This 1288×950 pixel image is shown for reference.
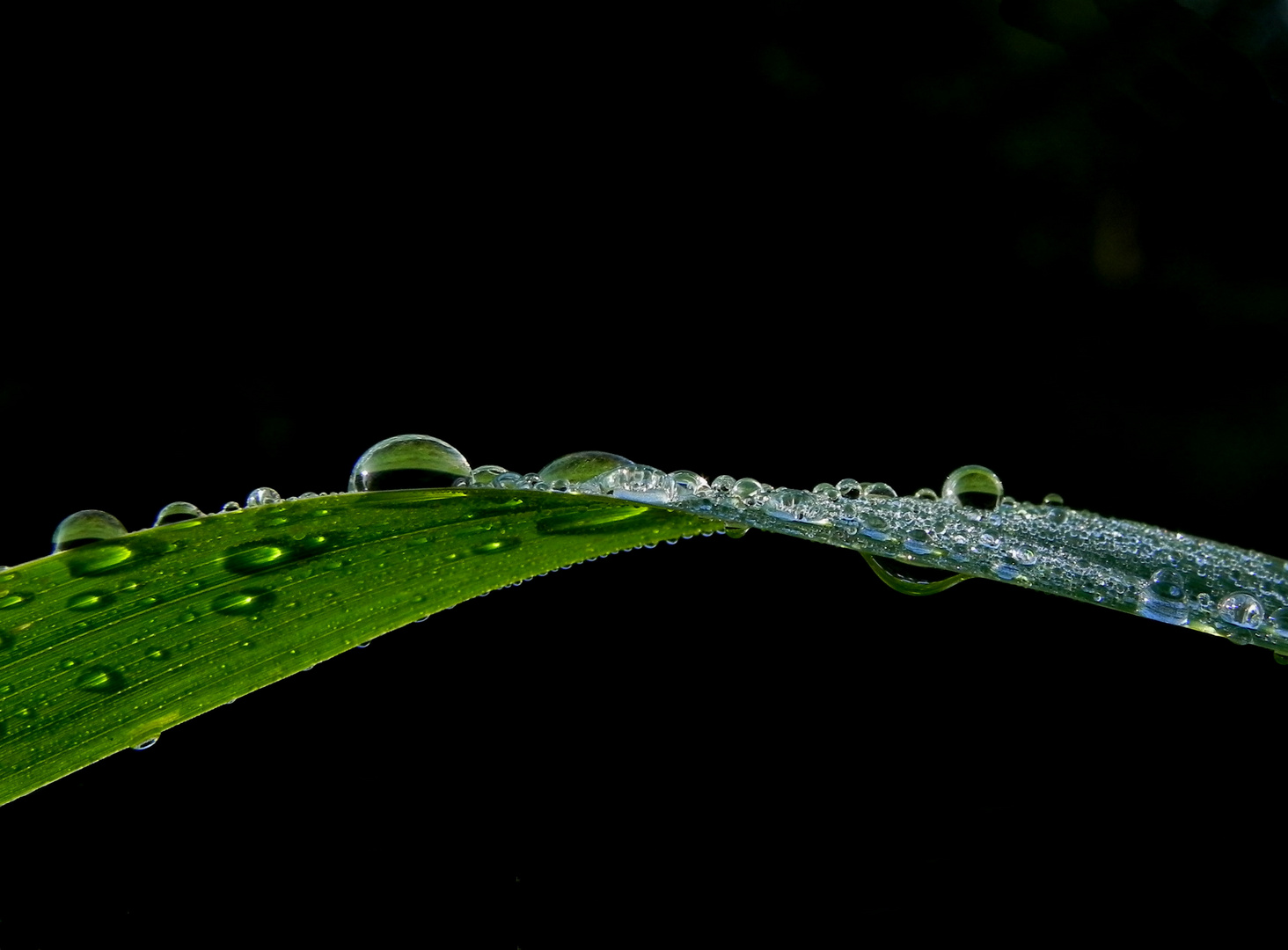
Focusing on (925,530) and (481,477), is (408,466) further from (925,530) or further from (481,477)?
(925,530)

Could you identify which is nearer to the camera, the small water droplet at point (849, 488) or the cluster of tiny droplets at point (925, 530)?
the cluster of tiny droplets at point (925, 530)

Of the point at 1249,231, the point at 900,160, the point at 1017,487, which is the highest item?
the point at 900,160

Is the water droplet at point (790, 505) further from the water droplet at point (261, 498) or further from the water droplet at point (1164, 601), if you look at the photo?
the water droplet at point (261, 498)

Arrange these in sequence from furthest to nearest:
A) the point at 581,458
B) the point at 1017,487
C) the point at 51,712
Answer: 1. the point at 1017,487
2. the point at 581,458
3. the point at 51,712

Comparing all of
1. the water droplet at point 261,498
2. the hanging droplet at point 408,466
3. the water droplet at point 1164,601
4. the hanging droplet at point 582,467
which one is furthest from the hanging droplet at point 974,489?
the water droplet at point 261,498

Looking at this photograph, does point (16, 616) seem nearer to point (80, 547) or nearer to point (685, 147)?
point (80, 547)

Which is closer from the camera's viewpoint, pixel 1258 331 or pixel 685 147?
pixel 1258 331

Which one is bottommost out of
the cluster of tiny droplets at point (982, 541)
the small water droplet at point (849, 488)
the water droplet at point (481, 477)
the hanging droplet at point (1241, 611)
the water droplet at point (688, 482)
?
the hanging droplet at point (1241, 611)

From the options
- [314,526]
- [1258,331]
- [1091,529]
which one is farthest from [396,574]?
[1258,331]
